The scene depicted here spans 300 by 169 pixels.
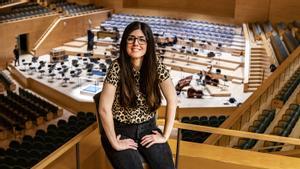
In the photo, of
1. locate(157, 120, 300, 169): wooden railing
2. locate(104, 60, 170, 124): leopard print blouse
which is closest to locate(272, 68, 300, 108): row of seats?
locate(157, 120, 300, 169): wooden railing

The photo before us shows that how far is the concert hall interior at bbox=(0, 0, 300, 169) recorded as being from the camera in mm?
8836

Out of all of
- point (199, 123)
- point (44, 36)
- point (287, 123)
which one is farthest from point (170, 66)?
point (287, 123)

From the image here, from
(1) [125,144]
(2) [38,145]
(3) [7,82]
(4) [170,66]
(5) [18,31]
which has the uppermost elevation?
(1) [125,144]

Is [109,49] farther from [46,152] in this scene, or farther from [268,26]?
[46,152]

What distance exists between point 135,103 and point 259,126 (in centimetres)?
567

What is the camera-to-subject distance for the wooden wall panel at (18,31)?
1566 centimetres

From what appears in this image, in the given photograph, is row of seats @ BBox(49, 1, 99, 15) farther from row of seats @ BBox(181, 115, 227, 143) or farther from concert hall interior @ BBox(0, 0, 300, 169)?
row of seats @ BBox(181, 115, 227, 143)

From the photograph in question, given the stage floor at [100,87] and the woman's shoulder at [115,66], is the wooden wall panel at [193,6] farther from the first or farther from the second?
the woman's shoulder at [115,66]

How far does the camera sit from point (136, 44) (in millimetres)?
2627

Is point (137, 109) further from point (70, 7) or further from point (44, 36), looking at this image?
point (70, 7)

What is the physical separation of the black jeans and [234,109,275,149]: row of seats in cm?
468

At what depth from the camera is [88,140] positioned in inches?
131

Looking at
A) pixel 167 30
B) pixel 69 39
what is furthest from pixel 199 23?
pixel 69 39

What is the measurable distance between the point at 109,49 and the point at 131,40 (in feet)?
46.5
